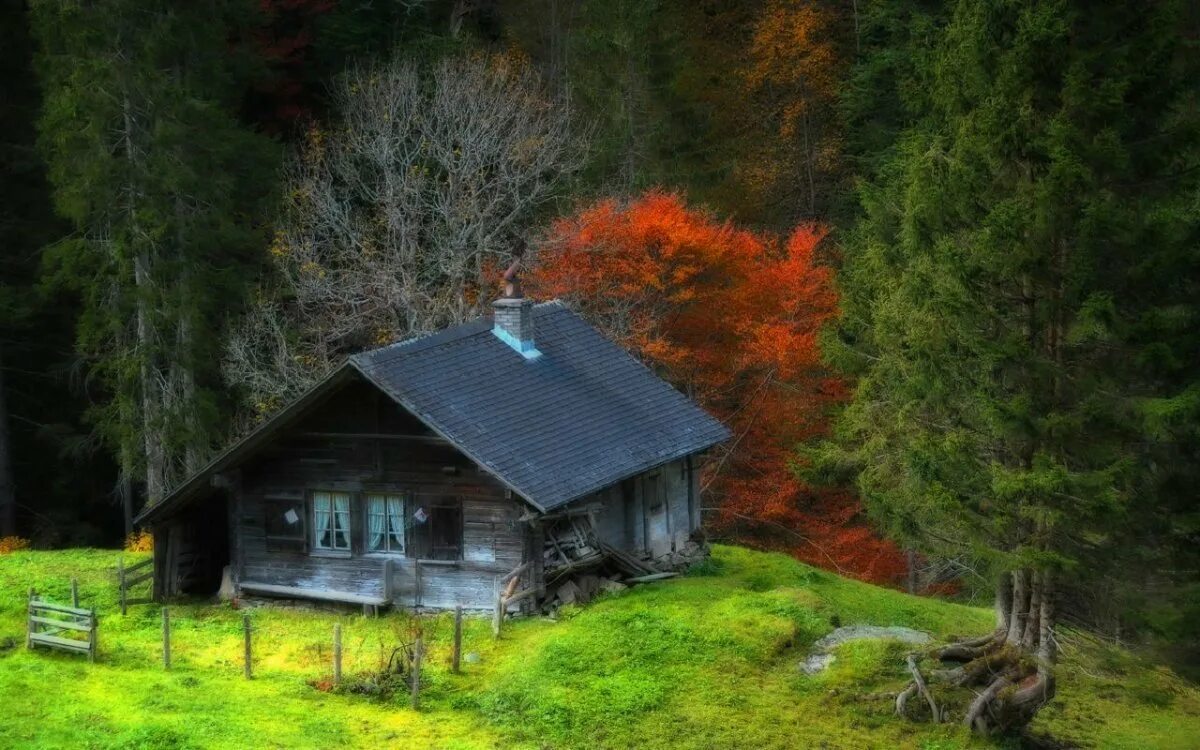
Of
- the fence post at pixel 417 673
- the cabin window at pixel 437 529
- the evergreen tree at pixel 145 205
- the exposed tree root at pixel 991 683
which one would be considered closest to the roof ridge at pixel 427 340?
the cabin window at pixel 437 529

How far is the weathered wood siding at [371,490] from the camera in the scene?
24609mm

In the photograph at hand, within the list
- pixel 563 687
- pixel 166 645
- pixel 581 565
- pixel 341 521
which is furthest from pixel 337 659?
pixel 581 565

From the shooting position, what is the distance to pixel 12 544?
36.6 metres

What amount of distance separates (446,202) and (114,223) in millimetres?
8693

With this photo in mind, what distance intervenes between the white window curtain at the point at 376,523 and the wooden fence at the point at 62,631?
5.15 metres

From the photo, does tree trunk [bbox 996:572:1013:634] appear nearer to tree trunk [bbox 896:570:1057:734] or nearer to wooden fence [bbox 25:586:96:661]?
tree trunk [bbox 896:570:1057:734]

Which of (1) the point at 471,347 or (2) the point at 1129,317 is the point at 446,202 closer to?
(1) the point at 471,347

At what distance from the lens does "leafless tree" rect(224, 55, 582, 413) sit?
123 feet

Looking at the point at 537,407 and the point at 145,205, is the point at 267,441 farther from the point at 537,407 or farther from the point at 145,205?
the point at 145,205

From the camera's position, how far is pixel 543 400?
86.6 feet

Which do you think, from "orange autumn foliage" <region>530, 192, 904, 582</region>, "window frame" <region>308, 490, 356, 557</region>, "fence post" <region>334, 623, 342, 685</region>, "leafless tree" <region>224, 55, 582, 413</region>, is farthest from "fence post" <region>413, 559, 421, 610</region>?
"orange autumn foliage" <region>530, 192, 904, 582</region>

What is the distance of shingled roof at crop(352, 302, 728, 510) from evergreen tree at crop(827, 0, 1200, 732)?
672cm

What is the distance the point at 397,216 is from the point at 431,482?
14331mm

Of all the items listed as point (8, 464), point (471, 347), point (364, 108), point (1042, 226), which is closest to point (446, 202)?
point (364, 108)
